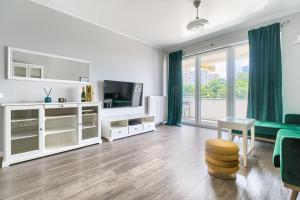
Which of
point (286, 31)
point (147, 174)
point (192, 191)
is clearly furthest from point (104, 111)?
point (286, 31)

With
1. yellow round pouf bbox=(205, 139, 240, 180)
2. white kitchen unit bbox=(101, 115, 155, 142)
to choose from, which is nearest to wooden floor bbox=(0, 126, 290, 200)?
yellow round pouf bbox=(205, 139, 240, 180)

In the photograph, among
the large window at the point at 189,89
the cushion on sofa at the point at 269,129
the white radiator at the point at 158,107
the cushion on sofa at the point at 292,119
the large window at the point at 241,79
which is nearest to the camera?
the cushion on sofa at the point at 269,129

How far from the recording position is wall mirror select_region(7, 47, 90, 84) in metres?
2.39

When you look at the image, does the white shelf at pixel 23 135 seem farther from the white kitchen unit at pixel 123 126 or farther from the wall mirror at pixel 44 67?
the white kitchen unit at pixel 123 126

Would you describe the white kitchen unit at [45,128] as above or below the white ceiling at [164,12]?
below

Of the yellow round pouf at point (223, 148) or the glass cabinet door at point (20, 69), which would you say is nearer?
the yellow round pouf at point (223, 148)

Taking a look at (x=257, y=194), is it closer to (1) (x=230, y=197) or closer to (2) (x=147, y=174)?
(1) (x=230, y=197)

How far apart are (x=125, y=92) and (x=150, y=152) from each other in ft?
6.19

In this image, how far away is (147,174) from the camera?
6.03 feet

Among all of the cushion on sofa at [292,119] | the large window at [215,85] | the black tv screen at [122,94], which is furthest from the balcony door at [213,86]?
the black tv screen at [122,94]

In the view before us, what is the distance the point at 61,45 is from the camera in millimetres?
2873

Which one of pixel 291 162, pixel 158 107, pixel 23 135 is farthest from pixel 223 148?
pixel 158 107

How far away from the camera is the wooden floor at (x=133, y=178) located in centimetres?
146

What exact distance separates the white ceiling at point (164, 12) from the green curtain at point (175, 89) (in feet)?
4.29
